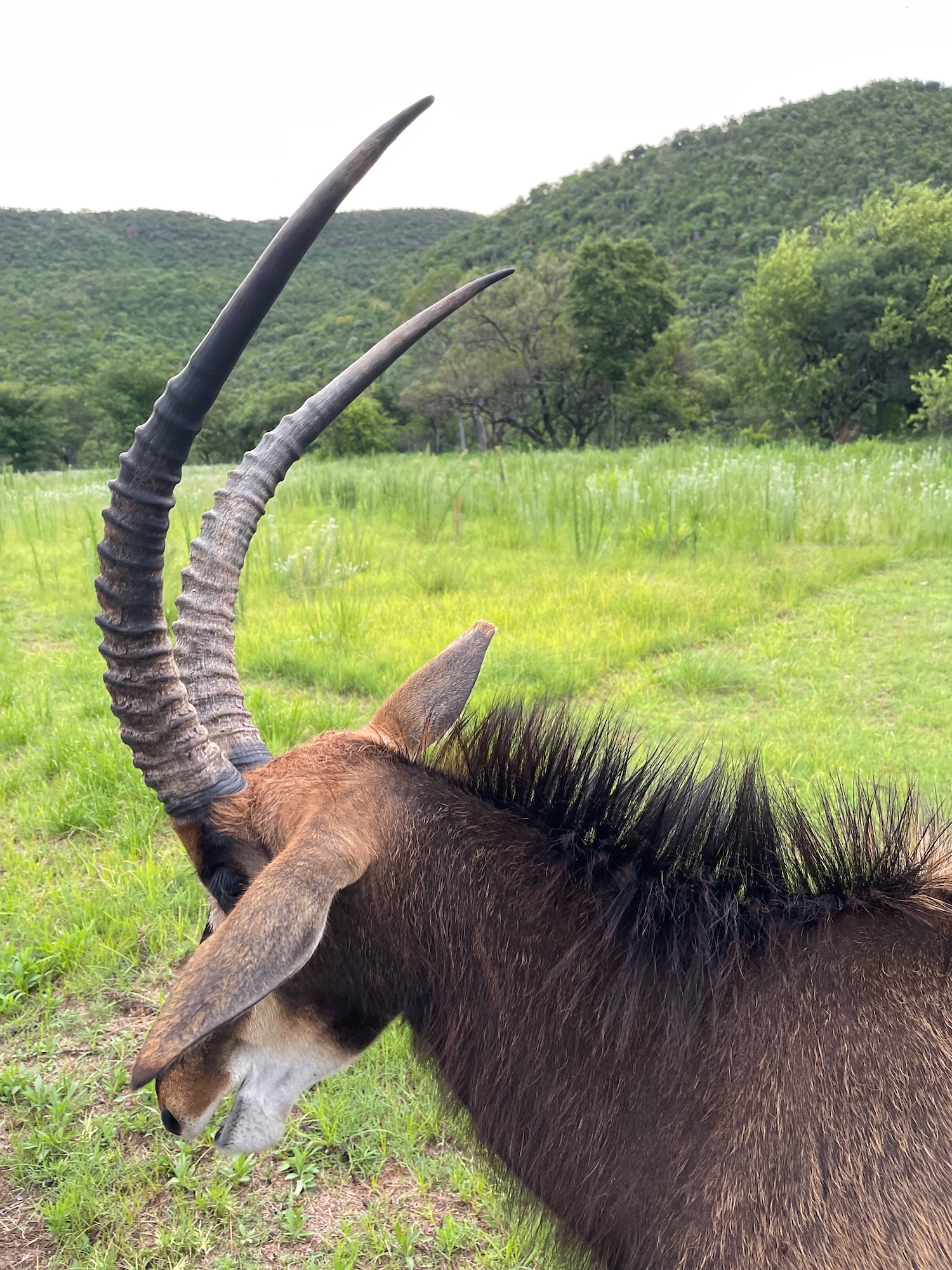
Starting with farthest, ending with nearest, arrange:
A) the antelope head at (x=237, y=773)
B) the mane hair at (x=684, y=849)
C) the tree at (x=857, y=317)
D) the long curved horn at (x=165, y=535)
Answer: the tree at (x=857, y=317) < the mane hair at (x=684, y=849) < the long curved horn at (x=165, y=535) < the antelope head at (x=237, y=773)

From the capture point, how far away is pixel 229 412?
5794 centimetres

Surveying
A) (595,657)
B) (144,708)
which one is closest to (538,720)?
(144,708)

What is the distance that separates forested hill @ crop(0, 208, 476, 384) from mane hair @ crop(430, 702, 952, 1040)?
4709cm

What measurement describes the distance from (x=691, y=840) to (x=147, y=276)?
79497 millimetres

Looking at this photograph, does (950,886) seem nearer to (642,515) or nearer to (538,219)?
(642,515)

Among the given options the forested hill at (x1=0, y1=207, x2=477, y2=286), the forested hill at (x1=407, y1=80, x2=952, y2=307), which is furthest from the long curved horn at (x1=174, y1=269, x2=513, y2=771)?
the forested hill at (x1=0, y1=207, x2=477, y2=286)

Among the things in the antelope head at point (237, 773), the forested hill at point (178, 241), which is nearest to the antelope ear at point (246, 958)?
the antelope head at point (237, 773)

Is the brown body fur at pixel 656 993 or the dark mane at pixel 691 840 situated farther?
the dark mane at pixel 691 840

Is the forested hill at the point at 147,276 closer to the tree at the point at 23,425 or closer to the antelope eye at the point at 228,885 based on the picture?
the tree at the point at 23,425

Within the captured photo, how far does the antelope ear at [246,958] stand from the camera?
1.20 meters

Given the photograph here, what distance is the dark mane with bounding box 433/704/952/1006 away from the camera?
5.34 ft

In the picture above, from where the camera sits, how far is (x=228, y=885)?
1.75m

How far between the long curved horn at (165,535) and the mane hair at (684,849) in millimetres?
559

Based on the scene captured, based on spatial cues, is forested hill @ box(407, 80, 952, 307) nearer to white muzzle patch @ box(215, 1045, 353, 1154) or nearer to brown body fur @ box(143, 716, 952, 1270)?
brown body fur @ box(143, 716, 952, 1270)
